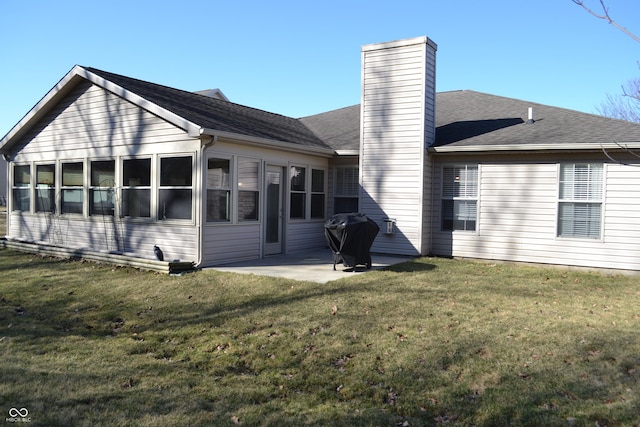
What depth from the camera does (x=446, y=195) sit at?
12.5m

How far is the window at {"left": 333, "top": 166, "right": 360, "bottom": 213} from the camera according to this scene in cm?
1407

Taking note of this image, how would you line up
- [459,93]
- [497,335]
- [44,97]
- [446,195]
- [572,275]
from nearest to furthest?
[497,335] → [572,275] → [446,195] → [44,97] → [459,93]

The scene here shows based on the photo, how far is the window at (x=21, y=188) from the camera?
590 inches

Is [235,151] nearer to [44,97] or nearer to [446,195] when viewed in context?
[446,195]

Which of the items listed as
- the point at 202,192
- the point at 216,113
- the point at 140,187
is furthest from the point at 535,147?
the point at 140,187

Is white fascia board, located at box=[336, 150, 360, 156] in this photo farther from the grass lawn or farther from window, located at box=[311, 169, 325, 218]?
the grass lawn

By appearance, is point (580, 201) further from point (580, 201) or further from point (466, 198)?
point (466, 198)

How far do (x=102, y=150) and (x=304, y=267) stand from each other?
19.0ft

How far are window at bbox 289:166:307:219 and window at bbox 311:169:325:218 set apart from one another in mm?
387

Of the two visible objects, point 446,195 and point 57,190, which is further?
point 57,190

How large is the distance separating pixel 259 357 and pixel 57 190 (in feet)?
33.9

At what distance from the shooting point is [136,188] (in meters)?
11.9

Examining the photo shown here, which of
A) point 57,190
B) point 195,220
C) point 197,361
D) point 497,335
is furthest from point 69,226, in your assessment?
point 497,335

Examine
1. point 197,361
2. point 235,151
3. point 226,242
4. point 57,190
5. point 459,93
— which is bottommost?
point 197,361
